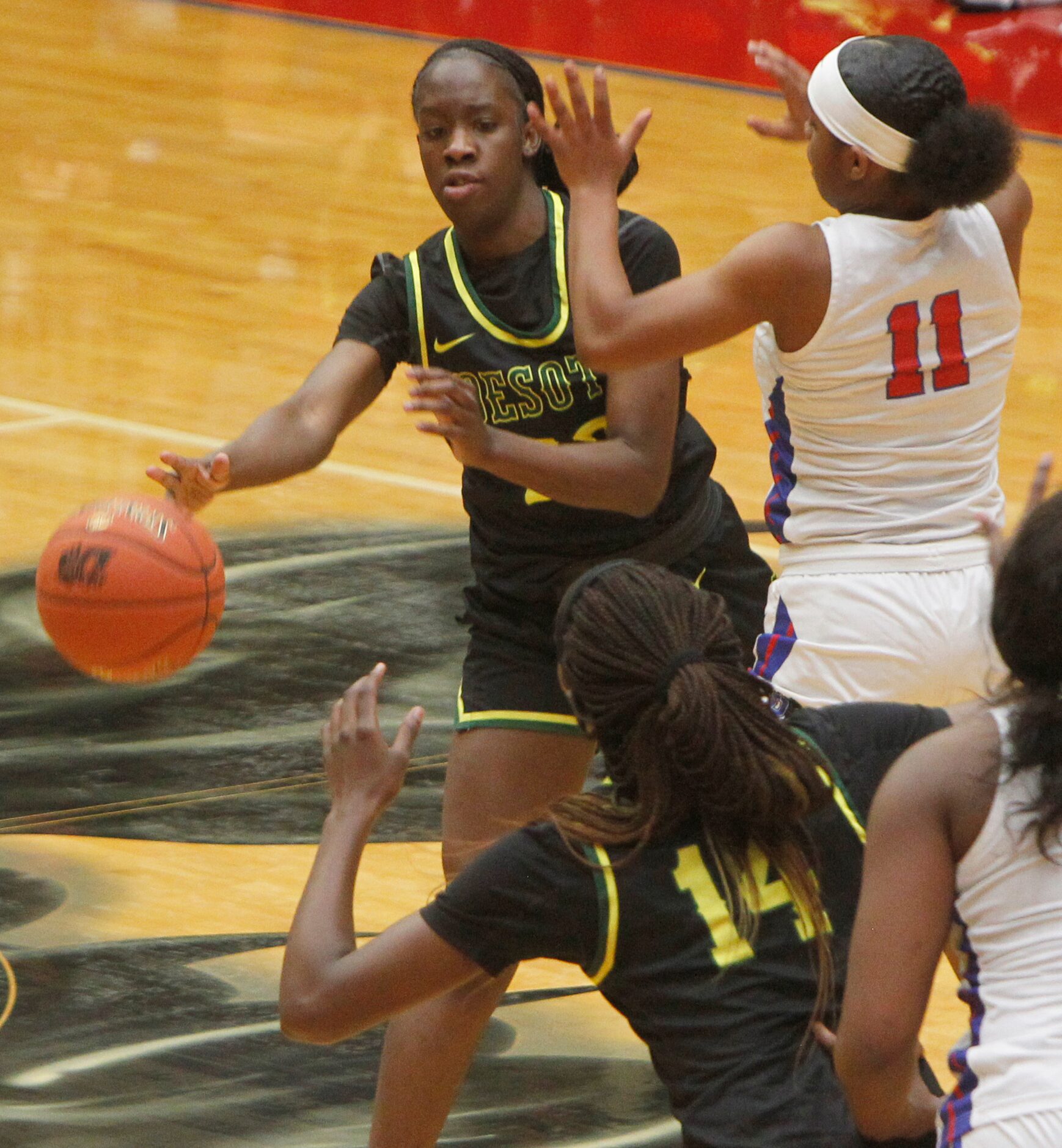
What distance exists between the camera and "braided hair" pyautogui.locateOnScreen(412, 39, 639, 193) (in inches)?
134

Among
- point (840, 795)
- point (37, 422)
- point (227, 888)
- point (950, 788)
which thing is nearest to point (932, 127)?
point (840, 795)

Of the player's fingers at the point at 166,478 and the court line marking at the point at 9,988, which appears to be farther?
the court line marking at the point at 9,988

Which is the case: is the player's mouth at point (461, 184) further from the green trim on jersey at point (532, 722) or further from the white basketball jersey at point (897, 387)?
the green trim on jersey at point (532, 722)

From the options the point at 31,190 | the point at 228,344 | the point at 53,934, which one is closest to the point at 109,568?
the point at 53,934

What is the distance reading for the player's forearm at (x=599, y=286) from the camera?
9.61ft

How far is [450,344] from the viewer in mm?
3445

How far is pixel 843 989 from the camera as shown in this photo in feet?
7.19

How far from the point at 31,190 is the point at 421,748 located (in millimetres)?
6117

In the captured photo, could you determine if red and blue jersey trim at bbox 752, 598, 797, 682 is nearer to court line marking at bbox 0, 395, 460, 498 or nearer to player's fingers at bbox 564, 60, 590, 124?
player's fingers at bbox 564, 60, 590, 124

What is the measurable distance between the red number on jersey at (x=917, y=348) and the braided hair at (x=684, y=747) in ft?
2.80

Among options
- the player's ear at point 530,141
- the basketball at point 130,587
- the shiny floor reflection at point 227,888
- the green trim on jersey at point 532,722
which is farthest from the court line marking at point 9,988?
the player's ear at point 530,141

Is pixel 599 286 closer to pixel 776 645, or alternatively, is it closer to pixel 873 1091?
pixel 776 645

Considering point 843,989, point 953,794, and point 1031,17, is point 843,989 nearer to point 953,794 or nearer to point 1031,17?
point 953,794

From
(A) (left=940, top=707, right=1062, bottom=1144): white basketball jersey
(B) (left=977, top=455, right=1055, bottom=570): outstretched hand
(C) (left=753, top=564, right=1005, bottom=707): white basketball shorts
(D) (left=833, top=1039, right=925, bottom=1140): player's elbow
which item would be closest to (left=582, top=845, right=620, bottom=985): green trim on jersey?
(D) (left=833, top=1039, right=925, bottom=1140): player's elbow
